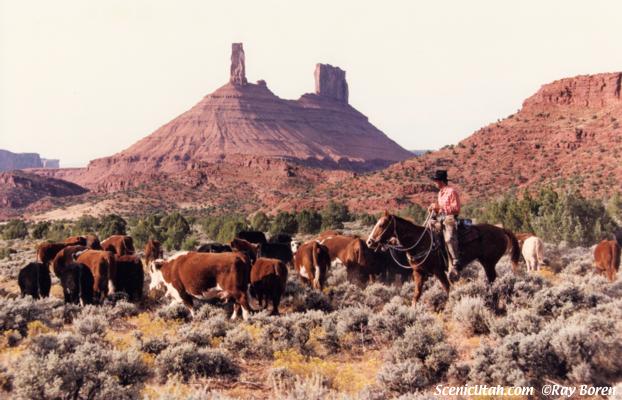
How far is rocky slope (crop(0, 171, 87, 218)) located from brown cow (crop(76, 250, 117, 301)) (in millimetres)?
131488

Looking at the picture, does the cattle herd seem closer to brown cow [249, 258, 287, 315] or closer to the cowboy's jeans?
brown cow [249, 258, 287, 315]

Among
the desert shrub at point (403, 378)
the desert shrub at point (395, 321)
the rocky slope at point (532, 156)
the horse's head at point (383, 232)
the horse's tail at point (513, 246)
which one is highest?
the rocky slope at point (532, 156)

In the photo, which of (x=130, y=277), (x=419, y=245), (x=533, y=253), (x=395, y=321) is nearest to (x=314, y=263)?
(x=419, y=245)

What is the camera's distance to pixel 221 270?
1137 cm

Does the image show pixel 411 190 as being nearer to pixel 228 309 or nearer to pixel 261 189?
pixel 261 189

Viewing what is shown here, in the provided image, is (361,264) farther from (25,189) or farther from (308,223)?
(25,189)

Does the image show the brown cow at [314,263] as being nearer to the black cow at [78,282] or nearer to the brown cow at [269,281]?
the brown cow at [269,281]

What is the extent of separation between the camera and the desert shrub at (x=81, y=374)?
20.8ft

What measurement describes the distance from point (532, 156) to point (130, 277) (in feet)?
258

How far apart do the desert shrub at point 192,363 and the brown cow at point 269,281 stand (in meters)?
3.50

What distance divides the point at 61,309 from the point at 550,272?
14.9 meters

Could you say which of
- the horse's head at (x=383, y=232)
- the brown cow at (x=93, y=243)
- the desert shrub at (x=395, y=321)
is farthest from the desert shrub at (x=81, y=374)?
the brown cow at (x=93, y=243)

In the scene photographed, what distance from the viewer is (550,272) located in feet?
59.7

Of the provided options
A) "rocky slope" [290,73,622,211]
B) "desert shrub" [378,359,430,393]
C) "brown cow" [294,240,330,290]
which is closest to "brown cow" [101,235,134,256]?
"brown cow" [294,240,330,290]
